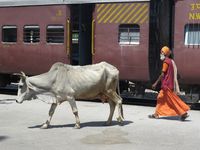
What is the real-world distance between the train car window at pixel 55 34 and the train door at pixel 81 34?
1.14 feet

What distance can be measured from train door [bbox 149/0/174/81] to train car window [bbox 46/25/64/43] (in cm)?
306

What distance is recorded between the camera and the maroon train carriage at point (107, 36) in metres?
13.6

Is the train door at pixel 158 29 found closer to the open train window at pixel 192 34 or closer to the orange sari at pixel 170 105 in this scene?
the open train window at pixel 192 34

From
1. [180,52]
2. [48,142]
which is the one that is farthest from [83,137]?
[180,52]

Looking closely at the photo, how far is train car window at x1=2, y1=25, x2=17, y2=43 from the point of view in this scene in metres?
16.8

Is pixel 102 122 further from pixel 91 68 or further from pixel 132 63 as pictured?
pixel 132 63

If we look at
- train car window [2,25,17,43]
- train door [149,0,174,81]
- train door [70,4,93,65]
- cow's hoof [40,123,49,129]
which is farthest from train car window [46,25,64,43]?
cow's hoof [40,123,49,129]

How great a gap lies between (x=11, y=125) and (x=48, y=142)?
2025 mm

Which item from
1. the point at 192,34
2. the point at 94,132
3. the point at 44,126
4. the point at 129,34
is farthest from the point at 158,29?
the point at 44,126

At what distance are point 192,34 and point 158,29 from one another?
3.53ft

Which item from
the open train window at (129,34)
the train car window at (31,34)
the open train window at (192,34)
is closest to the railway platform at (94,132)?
the open train window at (192,34)

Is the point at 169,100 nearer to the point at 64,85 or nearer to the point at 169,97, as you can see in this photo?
the point at 169,97

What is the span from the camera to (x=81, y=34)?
1580cm

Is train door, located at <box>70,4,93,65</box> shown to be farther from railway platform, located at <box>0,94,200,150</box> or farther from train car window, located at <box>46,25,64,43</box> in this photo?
railway platform, located at <box>0,94,200,150</box>
